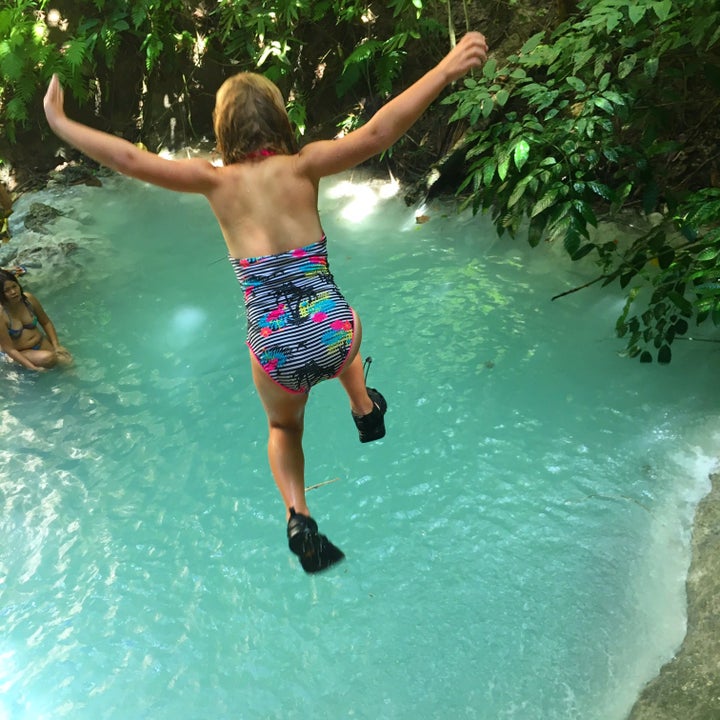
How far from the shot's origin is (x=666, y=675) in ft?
7.12

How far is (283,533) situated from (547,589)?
121 cm

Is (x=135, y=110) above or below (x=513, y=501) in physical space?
above

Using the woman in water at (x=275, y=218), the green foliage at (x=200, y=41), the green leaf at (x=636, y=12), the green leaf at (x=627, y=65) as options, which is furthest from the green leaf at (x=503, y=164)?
the green foliage at (x=200, y=41)

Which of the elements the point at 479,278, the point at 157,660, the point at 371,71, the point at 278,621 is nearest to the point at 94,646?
the point at 157,660

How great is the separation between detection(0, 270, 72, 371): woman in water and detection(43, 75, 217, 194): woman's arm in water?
2845 mm

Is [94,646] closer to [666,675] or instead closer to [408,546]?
[408,546]

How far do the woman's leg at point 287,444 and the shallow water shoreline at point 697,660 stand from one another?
4.20ft

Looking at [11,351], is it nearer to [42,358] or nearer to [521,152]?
[42,358]

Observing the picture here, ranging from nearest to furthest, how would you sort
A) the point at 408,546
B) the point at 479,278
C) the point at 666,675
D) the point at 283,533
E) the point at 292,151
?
the point at 292,151 < the point at 666,675 < the point at 408,546 < the point at 283,533 < the point at 479,278

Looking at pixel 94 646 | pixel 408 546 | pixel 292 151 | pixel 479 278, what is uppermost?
pixel 292 151

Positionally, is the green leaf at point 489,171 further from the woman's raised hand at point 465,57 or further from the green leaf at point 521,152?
the woman's raised hand at point 465,57

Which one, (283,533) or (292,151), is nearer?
(292,151)

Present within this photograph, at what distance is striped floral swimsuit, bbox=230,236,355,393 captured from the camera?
2.01 m

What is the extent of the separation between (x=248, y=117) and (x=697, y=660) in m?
2.24
